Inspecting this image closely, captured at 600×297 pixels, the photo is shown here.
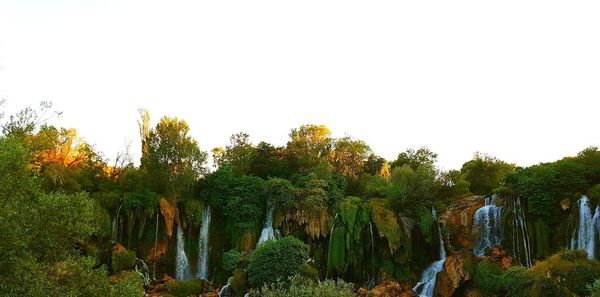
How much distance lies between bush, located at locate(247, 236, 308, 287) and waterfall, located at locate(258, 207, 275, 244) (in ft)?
20.8

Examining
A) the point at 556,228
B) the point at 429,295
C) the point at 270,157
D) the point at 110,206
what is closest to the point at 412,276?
the point at 429,295

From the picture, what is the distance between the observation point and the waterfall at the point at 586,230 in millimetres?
28066

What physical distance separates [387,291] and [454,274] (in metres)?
4.40

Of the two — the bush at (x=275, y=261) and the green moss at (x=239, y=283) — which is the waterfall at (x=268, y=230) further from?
the bush at (x=275, y=261)

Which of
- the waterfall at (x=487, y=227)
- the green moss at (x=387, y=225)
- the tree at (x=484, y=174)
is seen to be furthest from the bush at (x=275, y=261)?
the tree at (x=484, y=174)

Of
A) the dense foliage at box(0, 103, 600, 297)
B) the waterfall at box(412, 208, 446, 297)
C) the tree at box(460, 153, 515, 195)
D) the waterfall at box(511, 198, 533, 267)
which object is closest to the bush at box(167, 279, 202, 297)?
the dense foliage at box(0, 103, 600, 297)

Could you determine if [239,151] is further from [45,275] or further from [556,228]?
[45,275]

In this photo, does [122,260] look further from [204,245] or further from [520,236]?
[520,236]

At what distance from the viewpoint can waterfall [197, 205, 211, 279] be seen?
35.7 metres

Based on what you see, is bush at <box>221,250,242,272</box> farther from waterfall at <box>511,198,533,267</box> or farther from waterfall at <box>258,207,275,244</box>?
waterfall at <box>511,198,533,267</box>

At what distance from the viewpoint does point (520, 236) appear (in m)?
32.0

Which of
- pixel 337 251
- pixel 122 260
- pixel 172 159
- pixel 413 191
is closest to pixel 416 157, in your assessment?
pixel 413 191

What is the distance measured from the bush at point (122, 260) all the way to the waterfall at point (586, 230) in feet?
89.8

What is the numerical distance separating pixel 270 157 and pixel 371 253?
15.6 meters
